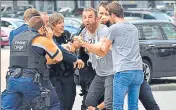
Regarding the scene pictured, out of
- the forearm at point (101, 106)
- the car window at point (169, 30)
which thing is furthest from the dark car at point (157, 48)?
the forearm at point (101, 106)

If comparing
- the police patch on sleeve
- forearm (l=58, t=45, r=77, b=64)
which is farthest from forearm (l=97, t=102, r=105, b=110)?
the police patch on sleeve

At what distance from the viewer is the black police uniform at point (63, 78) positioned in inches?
309

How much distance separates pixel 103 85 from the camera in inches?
302

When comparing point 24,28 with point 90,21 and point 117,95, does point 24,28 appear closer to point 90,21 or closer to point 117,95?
point 90,21

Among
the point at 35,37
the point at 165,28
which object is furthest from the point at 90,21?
the point at 165,28

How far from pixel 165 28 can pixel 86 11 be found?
5793 mm

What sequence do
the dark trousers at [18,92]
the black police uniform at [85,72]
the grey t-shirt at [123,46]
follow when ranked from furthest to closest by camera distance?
the black police uniform at [85,72] < the grey t-shirt at [123,46] < the dark trousers at [18,92]

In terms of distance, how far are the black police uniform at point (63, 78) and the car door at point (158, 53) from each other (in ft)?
15.8

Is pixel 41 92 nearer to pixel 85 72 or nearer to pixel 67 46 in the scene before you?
pixel 67 46

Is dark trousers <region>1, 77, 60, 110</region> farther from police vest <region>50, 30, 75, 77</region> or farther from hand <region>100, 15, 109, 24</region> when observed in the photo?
hand <region>100, 15, 109, 24</region>

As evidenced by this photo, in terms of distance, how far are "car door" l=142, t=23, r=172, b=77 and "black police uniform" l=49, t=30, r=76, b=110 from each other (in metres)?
4.82

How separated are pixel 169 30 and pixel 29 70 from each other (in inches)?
278

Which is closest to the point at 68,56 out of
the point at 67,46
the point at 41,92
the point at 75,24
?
the point at 67,46

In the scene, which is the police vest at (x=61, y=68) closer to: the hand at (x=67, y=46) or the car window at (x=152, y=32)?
the hand at (x=67, y=46)
